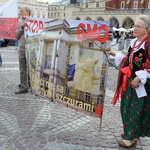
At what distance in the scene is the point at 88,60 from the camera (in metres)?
3.40

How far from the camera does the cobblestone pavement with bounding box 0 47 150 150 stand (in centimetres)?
346

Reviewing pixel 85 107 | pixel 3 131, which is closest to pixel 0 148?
pixel 3 131

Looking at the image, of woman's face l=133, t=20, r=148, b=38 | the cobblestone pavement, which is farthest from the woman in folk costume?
the cobblestone pavement

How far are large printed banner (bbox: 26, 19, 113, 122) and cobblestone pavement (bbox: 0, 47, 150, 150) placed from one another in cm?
40

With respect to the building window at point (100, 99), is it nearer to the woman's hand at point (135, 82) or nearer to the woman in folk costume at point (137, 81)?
the woman in folk costume at point (137, 81)

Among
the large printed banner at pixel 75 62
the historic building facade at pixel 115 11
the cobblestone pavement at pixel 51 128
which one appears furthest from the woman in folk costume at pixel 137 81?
the historic building facade at pixel 115 11

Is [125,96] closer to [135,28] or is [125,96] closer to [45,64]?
[135,28]

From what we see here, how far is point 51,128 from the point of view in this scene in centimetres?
400

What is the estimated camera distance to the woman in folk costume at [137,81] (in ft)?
9.80

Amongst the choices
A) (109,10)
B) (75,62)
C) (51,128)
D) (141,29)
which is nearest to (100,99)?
(75,62)

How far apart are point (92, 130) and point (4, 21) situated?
3.98m

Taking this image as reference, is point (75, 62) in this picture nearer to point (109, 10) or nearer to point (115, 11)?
point (115, 11)

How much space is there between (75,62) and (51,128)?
1.27 m

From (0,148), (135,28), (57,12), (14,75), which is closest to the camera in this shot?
(135,28)
